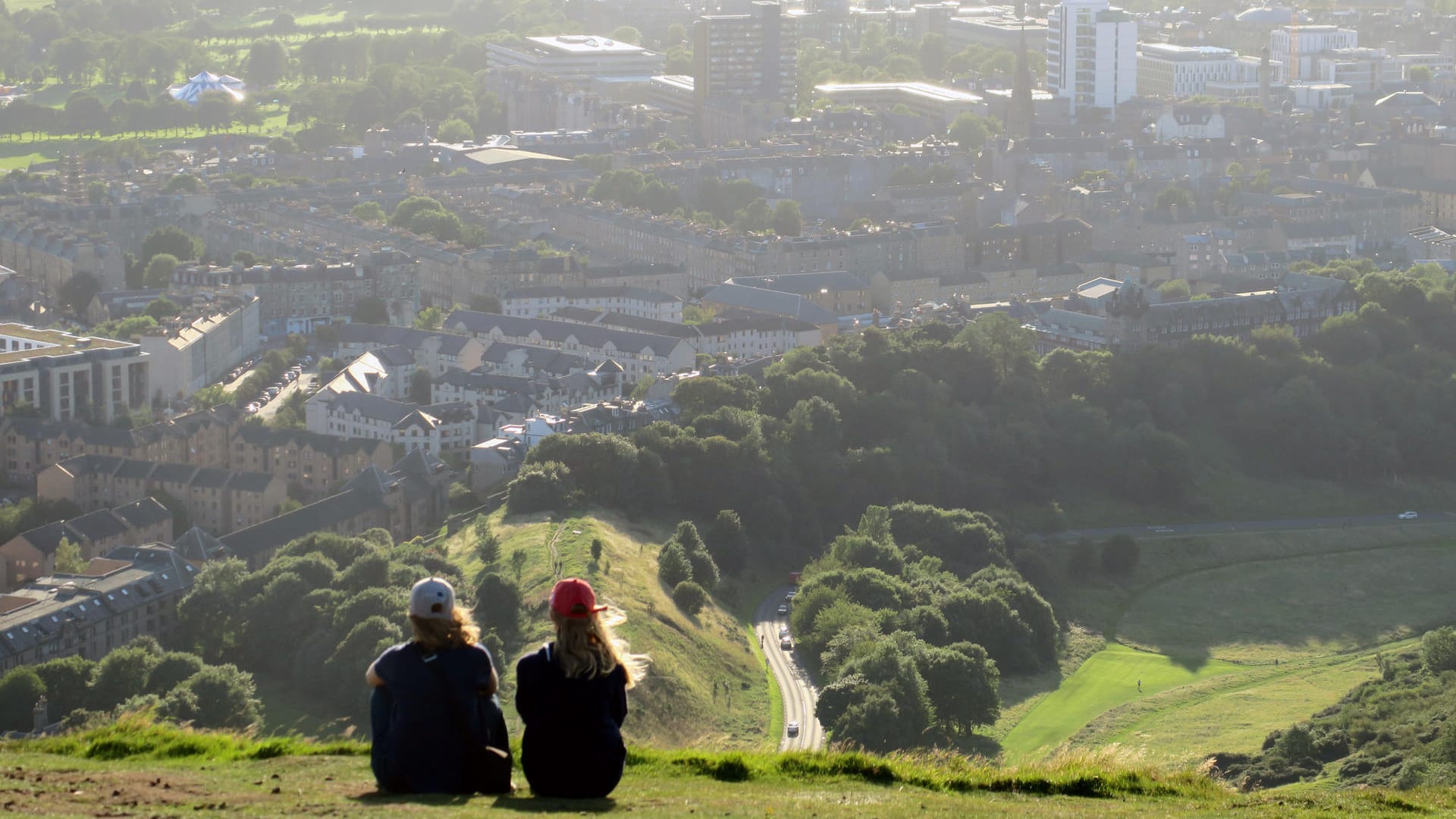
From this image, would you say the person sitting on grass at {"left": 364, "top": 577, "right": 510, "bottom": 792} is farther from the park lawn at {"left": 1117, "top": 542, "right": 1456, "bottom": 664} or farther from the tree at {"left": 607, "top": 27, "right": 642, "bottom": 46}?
the tree at {"left": 607, "top": 27, "right": 642, "bottom": 46}

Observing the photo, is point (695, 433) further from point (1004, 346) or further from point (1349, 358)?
point (1349, 358)

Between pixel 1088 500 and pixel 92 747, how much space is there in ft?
108

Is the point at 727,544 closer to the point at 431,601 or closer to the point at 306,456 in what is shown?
the point at 306,456

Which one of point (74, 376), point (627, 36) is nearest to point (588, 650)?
point (74, 376)

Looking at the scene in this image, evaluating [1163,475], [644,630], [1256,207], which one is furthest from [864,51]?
[644,630]

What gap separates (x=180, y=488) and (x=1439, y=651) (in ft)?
74.4

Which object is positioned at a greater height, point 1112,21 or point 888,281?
point 1112,21

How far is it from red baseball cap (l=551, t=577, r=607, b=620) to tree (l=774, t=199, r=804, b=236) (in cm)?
6244

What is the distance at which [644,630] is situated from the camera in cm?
3106

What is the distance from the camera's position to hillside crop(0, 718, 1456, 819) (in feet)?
33.6

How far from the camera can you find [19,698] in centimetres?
2678

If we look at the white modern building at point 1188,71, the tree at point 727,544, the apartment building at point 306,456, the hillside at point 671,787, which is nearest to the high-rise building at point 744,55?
the white modern building at point 1188,71

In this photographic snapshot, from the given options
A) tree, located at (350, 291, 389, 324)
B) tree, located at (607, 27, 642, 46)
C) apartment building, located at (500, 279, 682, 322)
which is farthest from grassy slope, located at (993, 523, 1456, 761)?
tree, located at (607, 27, 642, 46)

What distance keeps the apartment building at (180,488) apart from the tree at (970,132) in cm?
5427
